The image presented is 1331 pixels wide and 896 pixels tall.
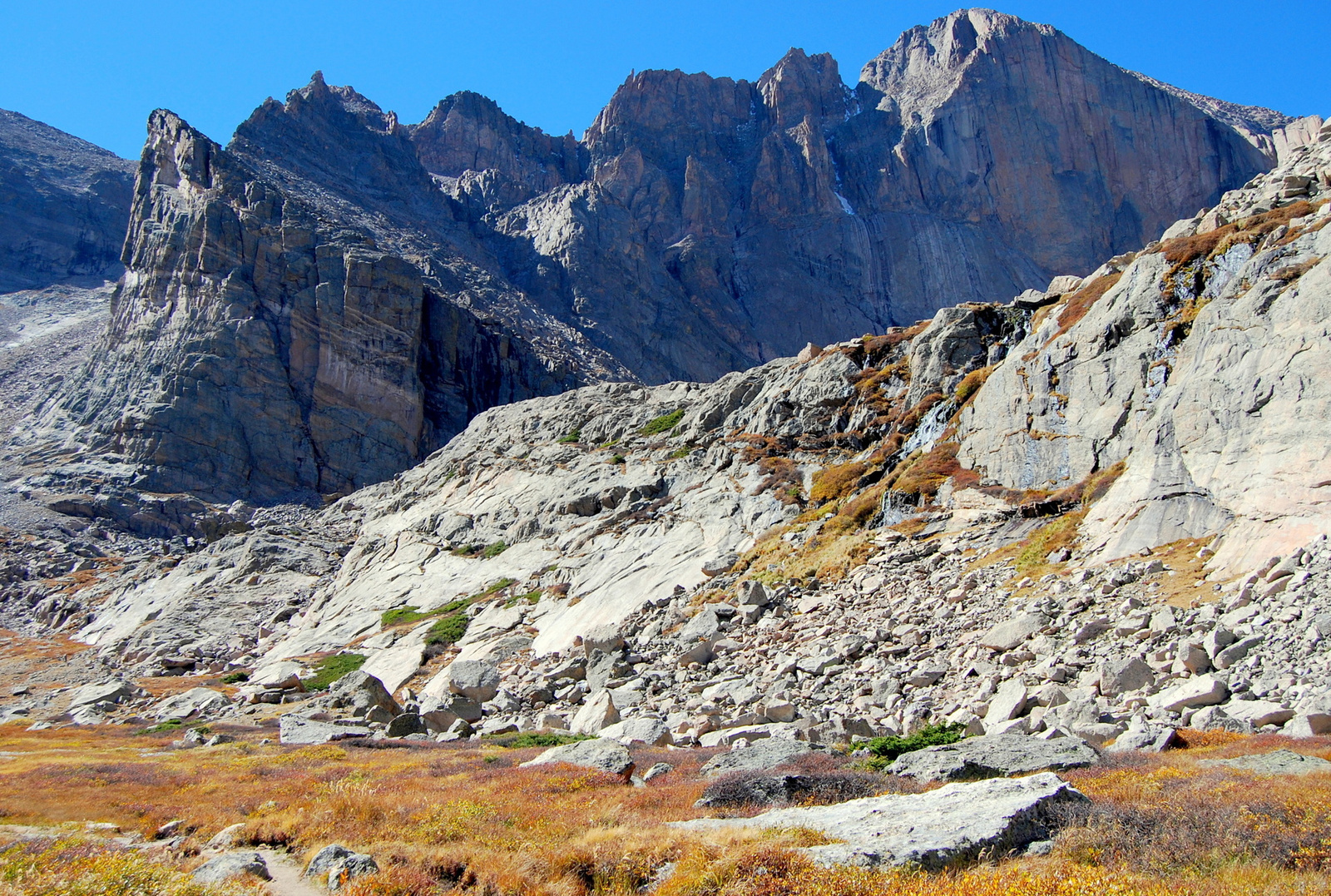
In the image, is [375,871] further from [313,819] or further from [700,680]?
[700,680]

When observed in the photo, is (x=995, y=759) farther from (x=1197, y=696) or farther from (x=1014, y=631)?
(x=1014, y=631)

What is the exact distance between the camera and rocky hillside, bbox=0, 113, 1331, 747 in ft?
52.4

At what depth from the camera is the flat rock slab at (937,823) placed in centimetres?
831

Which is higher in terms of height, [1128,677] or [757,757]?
[1128,677]

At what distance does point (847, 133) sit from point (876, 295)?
41770mm

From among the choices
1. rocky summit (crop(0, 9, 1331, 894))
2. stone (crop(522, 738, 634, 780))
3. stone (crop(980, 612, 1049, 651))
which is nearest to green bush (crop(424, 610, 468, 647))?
rocky summit (crop(0, 9, 1331, 894))

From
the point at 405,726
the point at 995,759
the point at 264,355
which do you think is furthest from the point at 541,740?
the point at 264,355

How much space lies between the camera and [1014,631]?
17938mm

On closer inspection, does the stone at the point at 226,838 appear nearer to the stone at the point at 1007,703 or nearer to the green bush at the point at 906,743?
the green bush at the point at 906,743

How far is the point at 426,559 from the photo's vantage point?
50.0m

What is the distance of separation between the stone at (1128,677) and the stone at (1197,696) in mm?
736

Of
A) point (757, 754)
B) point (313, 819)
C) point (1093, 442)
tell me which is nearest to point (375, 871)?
point (313, 819)

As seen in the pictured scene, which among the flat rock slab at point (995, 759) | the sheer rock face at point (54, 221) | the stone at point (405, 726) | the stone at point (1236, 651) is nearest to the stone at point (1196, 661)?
the stone at point (1236, 651)

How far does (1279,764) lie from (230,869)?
12.5 m
